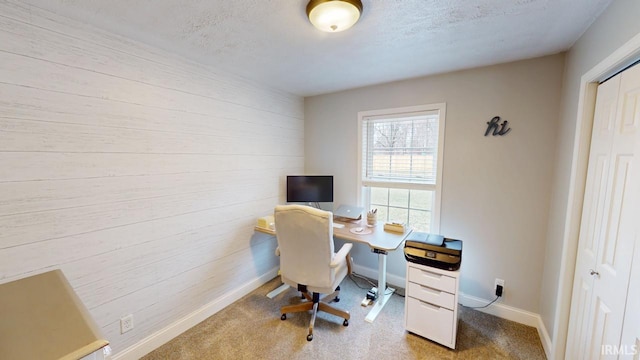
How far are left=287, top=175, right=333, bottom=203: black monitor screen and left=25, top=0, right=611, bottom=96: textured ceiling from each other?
1.24 meters

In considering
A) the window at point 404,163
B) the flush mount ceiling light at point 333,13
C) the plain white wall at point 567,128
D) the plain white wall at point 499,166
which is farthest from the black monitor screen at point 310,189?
the plain white wall at point 567,128

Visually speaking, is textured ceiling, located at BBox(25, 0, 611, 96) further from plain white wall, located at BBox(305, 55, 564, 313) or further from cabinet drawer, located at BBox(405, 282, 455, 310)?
cabinet drawer, located at BBox(405, 282, 455, 310)

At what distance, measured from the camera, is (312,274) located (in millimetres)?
2020

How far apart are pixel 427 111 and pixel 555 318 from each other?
75.1 inches

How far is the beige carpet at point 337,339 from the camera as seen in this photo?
1.85m

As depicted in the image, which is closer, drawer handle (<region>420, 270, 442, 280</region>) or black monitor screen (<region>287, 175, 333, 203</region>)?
drawer handle (<region>420, 270, 442, 280</region>)

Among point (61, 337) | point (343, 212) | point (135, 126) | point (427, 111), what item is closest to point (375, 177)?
point (343, 212)

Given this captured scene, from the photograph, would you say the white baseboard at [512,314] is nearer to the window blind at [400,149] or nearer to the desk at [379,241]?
the desk at [379,241]

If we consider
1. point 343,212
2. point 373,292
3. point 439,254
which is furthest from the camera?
point 343,212

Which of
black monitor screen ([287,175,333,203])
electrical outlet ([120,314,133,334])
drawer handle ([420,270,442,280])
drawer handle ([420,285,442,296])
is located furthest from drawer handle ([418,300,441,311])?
electrical outlet ([120,314,133,334])

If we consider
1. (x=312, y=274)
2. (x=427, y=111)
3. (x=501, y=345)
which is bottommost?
(x=501, y=345)

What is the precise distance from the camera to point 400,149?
107 inches

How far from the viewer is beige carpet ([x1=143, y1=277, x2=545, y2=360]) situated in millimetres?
1847

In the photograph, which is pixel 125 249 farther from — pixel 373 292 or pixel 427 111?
pixel 427 111
